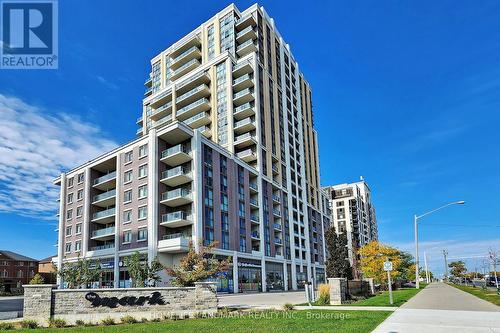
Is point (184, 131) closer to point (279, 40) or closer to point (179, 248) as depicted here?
point (179, 248)

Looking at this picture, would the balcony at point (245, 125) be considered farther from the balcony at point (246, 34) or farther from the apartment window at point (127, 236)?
the apartment window at point (127, 236)

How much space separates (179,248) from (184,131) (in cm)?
1375

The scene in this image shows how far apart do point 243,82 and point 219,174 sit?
731 inches

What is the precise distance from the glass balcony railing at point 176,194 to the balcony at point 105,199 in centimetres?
920

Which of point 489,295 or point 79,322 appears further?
point 489,295

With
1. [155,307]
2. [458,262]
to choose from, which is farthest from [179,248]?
[458,262]

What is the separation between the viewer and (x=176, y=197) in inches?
1769

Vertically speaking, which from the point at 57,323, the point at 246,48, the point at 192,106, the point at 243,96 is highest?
the point at 246,48

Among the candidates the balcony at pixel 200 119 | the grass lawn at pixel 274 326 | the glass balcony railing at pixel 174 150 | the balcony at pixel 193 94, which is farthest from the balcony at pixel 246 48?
the grass lawn at pixel 274 326

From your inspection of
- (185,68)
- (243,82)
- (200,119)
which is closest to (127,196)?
A: (200,119)

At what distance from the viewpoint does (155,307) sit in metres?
18.9

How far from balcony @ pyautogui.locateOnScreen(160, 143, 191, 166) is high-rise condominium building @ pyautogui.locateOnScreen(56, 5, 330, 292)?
6.3 inches

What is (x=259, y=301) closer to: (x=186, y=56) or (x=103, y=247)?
(x=103, y=247)

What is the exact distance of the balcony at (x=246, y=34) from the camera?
66463mm
